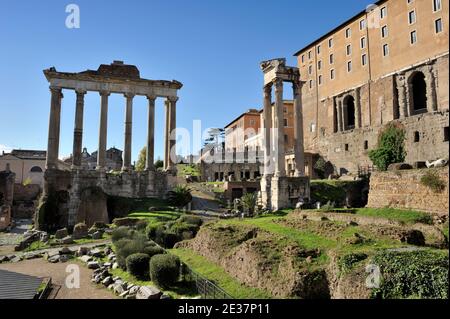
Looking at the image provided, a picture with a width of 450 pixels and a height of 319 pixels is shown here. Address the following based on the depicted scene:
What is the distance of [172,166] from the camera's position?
123 feet

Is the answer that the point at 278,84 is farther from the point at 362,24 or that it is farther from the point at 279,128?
the point at 362,24

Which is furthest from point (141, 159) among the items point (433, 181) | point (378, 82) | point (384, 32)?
point (433, 181)

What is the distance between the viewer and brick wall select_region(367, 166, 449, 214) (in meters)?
19.6

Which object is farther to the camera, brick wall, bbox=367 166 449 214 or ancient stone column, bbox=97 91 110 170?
ancient stone column, bbox=97 91 110 170

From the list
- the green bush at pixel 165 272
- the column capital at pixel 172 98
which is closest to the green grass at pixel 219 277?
the green bush at pixel 165 272

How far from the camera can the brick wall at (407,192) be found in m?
19.6

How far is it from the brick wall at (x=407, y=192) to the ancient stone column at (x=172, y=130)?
20.5 meters

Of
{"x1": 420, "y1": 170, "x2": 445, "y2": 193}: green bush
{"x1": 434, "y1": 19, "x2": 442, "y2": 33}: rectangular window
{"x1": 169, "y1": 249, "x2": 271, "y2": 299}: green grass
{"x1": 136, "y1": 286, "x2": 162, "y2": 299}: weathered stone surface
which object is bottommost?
{"x1": 136, "y1": 286, "x2": 162, "y2": 299}: weathered stone surface

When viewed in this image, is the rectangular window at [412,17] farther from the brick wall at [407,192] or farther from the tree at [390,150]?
the brick wall at [407,192]

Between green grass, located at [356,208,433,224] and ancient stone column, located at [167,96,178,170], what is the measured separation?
A: 2133 centimetres

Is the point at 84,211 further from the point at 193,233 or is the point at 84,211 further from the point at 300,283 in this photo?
the point at 300,283

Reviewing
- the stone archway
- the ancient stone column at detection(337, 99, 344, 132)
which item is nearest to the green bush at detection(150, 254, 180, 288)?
the stone archway

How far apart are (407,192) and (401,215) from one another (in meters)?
3.18

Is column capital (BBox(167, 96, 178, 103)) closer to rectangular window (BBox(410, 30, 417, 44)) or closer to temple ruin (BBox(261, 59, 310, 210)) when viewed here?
temple ruin (BBox(261, 59, 310, 210))
